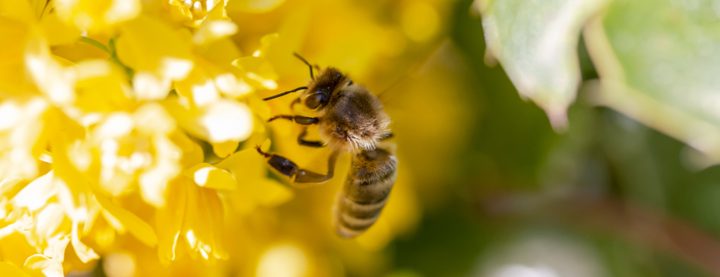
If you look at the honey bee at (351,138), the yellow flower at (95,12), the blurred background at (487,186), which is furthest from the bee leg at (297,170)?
the yellow flower at (95,12)

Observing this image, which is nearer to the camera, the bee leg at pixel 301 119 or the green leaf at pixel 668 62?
the green leaf at pixel 668 62

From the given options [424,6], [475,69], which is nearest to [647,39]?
[424,6]

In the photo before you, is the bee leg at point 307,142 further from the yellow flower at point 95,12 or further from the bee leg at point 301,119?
the yellow flower at point 95,12

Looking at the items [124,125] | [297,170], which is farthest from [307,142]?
[124,125]

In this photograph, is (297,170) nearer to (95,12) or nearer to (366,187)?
(366,187)

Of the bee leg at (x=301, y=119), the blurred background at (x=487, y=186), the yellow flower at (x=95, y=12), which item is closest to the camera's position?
the yellow flower at (x=95, y=12)

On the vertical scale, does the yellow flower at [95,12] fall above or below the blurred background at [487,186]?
above
